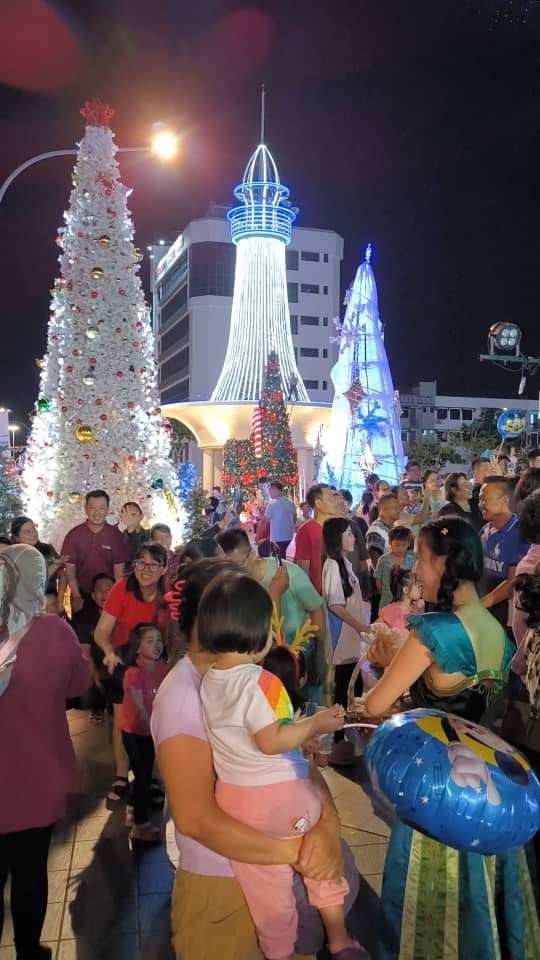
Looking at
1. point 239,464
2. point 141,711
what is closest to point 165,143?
point 141,711

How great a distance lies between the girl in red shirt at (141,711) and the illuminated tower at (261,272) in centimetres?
2621

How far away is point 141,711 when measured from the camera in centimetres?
434

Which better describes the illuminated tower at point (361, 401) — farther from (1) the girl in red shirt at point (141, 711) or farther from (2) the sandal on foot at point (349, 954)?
(2) the sandal on foot at point (349, 954)

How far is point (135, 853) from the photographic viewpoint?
13.6 feet

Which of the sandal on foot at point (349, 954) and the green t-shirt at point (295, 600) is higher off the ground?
the green t-shirt at point (295, 600)

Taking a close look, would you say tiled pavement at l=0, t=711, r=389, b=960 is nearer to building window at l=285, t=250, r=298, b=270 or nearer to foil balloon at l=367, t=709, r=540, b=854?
foil balloon at l=367, t=709, r=540, b=854

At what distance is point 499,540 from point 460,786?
10.9 ft

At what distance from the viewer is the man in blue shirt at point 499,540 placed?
16.9ft

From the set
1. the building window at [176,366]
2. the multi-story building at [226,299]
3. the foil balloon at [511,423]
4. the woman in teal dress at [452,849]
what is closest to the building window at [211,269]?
the multi-story building at [226,299]

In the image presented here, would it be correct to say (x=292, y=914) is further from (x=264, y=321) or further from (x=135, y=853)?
(x=264, y=321)

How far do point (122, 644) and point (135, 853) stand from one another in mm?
1247

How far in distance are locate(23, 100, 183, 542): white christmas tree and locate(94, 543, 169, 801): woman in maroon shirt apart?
7830 mm

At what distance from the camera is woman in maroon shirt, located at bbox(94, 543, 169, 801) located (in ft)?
15.3

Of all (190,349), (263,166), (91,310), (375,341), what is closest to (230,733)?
(91,310)
